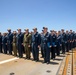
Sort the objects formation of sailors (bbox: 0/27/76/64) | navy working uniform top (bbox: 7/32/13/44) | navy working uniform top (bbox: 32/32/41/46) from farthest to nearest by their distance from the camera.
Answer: navy working uniform top (bbox: 7/32/13/44) < navy working uniform top (bbox: 32/32/41/46) < formation of sailors (bbox: 0/27/76/64)

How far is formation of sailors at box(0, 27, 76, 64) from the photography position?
35.8 feet

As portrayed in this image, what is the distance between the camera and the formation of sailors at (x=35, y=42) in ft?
35.8

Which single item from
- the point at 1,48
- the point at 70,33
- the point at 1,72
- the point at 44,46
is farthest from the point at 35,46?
the point at 70,33

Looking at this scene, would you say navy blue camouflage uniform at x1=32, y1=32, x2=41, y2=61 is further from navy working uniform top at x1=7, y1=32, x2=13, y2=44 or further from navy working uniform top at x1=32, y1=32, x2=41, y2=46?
navy working uniform top at x1=7, y1=32, x2=13, y2=44

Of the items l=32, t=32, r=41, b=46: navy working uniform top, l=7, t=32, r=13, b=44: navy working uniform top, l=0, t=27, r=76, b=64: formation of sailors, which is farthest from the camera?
l=7, t=32, r=13, b=44: navy working uniform top

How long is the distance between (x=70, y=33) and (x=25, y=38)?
682cm

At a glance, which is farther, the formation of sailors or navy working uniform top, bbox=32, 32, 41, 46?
navy working uniform top, bbox=32, 32, 41, 46

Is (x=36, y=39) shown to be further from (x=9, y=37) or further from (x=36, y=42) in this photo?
(x=9, y=37)

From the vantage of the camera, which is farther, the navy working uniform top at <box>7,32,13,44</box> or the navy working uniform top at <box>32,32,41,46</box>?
the navy working uniform top at <box>7,32,13,44</box>

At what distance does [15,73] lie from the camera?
326 inches

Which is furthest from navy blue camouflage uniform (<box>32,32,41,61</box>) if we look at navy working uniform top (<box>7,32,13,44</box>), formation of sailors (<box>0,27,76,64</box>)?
navy working uniform top (<box>7,32,13,44</box>)

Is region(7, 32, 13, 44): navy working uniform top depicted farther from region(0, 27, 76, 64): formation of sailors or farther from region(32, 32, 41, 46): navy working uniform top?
region(32, 32, 41, 46): navy working uniform top

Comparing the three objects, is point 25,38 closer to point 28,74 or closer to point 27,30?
point 27,30

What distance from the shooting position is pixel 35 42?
11445 millimetres
